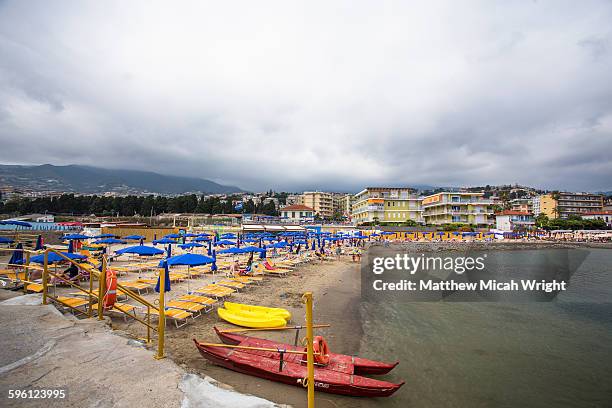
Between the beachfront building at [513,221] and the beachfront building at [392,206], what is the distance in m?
17.0

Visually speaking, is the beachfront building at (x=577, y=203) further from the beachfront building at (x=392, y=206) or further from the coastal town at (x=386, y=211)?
the beachfront building at (x=392, y=206)

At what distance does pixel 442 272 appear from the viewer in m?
30.8

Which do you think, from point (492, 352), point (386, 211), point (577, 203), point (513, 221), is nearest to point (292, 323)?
point (492, 352)

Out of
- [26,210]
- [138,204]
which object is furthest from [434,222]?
[26,210]

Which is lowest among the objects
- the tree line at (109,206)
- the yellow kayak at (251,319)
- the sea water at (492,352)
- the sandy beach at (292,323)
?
the sea water at (492,352)

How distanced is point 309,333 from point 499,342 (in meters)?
11.5

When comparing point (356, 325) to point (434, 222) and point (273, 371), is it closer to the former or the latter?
point (273, 371)

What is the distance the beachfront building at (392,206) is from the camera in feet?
233

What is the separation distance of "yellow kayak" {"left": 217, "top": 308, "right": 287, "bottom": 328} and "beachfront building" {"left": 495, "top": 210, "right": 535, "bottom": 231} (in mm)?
71639

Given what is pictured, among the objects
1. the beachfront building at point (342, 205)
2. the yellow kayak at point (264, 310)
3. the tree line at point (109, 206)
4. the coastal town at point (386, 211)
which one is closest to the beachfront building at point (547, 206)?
the coastal town at point (386, 211)

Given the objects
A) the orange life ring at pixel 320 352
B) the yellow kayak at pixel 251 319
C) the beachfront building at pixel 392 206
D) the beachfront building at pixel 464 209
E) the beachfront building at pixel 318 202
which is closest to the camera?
the orange life ring at pixel 320 352

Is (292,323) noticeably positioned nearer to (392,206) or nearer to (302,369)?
(302,369)

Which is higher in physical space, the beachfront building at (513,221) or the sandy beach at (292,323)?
the beachfront building at (513,221)

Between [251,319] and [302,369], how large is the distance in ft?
12.8
